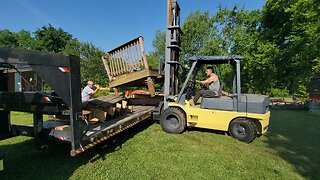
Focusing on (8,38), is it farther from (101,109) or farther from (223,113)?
(223,113)

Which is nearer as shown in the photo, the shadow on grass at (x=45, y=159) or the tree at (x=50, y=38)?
the shadow on grass at (x=45, y=159)

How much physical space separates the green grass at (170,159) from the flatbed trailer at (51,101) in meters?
0.53

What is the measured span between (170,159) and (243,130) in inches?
99.0

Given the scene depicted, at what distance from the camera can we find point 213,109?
6023 millimetres

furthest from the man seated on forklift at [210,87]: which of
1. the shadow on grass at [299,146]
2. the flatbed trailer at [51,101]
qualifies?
the flatbed trailer at [51,101]

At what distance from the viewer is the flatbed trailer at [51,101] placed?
9.23ft

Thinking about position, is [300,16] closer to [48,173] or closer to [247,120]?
[247,120]

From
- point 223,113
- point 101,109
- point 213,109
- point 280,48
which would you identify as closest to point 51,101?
point 101,109

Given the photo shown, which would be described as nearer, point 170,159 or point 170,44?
point 170,159

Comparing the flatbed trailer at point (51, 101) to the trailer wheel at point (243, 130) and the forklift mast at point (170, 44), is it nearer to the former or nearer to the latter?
the forklift mast at point (170, 44)

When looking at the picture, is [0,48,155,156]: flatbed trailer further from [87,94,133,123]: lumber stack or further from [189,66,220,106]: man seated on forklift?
[189,66,220,106]: man seated on forklift

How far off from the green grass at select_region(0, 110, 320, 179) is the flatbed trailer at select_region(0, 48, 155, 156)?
53 cm

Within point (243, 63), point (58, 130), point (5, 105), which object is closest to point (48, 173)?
point (58, 130)

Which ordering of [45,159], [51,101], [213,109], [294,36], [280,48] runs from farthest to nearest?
1. [280,48]
2. [294,36]
3. [213,109]
4. [45,159]
5. [51,101]
